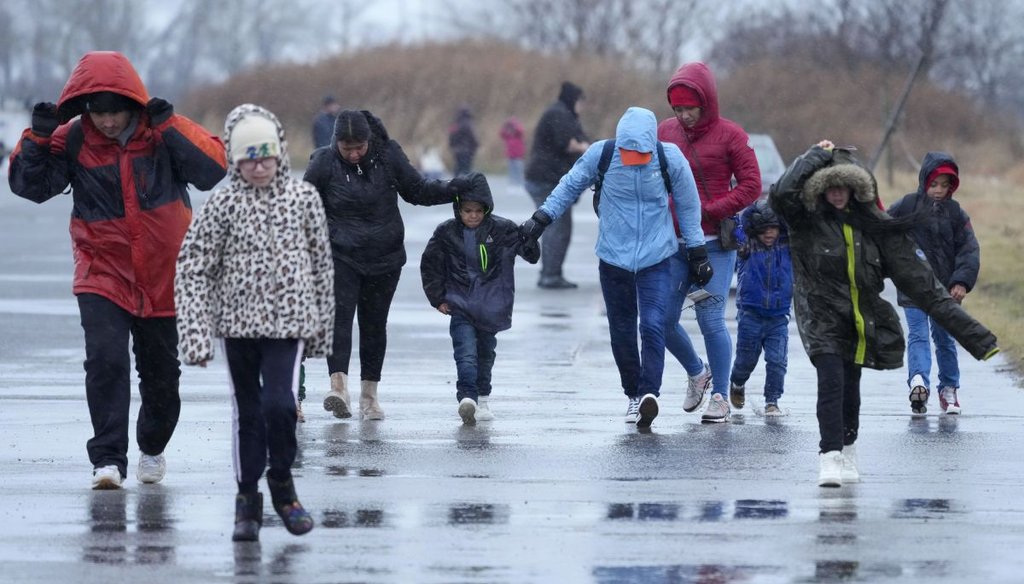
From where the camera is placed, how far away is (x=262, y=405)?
23.7 ft

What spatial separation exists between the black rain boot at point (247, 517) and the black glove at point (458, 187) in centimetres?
333

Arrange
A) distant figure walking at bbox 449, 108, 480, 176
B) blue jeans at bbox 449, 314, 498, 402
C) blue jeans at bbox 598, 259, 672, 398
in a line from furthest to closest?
distant figure walking at bbox 449, 108, 480, 176
blue jeans at bbox 449, 314, 498, 402
blue jeans at bbox 598, 259, 672, 398

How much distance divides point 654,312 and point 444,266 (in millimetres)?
1197

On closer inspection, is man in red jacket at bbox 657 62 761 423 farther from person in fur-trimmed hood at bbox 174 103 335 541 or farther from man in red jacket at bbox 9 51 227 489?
person in fur-trimmed hood at bbox 174 103 335 541

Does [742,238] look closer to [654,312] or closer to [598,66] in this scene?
[654,312]

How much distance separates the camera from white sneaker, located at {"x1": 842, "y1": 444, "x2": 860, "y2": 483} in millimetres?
8438

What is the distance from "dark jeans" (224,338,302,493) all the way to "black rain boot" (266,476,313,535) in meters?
0.03

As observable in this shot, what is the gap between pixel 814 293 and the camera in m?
8.52

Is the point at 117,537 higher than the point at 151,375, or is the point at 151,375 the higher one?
the point at 151,375

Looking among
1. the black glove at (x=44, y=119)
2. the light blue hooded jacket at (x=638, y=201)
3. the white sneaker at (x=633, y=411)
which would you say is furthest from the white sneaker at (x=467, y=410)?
the black glove at (x=44, y=119)

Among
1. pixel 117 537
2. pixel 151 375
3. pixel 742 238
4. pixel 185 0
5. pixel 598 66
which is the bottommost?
pixel 117 537

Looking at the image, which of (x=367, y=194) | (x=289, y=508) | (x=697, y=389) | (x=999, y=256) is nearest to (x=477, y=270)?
(x=367, y=194)

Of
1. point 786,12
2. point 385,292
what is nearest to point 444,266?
point 385,292

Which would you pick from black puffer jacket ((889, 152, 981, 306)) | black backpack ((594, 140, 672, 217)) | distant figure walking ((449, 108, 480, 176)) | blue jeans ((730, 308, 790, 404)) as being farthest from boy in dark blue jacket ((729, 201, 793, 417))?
→ distant figure walking ((449, 108, 480, 176))
